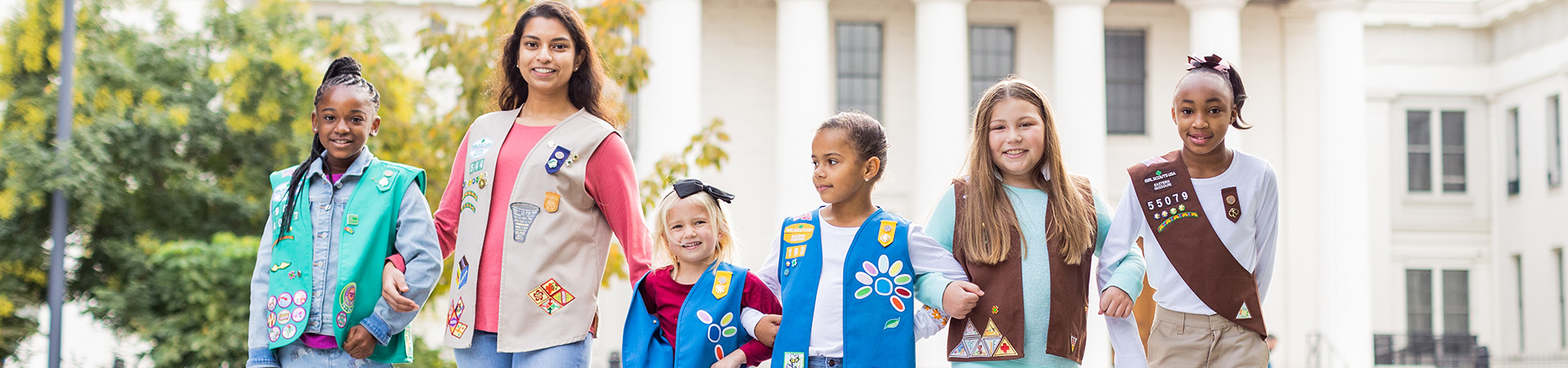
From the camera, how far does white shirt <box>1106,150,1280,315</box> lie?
446 centimetres

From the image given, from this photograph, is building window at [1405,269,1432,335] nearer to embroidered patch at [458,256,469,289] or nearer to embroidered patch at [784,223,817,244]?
embroidered patch at [784,223,817,244]

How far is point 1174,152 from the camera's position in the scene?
468 centimetres

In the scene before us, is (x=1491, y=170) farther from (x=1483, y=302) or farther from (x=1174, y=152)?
(x=1174, y=152)

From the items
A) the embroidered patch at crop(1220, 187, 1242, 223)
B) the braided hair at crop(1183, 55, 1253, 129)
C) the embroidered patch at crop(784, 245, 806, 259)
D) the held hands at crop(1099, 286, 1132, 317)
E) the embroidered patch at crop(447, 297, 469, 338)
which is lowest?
the embroidered patch at crop(447, 297, 469, 338)

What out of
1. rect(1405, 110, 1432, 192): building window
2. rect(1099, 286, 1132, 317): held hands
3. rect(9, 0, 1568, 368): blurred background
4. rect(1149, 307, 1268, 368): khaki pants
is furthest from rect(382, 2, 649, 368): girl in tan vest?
rect(1405, 110, 1432, 192): building window

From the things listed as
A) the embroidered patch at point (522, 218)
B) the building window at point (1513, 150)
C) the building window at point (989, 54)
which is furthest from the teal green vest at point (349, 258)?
the building window at point (1513, 150)

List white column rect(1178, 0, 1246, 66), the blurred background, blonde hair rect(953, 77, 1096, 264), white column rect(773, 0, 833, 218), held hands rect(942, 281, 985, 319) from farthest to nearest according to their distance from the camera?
white column rect(1178, 0, 1246, 66), white column rect(773, 0, 833, 218), the blurred background, blonde hair rect(953, 77, 1096, 264), held hands rect(942, 281, 985, 319)

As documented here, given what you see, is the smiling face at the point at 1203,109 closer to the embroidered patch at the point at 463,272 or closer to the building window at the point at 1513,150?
the embroidered patch at the point at 463,272

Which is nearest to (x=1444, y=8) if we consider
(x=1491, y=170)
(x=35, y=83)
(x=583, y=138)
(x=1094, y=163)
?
(x=1491, y=170)

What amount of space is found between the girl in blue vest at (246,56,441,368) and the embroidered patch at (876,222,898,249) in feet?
4.74

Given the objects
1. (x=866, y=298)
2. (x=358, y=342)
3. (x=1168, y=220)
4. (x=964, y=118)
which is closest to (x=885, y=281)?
(x=866, y=298)

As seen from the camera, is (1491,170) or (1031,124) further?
(1491,170)

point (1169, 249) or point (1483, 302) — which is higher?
point (1169, 249)

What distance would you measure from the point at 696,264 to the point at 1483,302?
2858 cm
